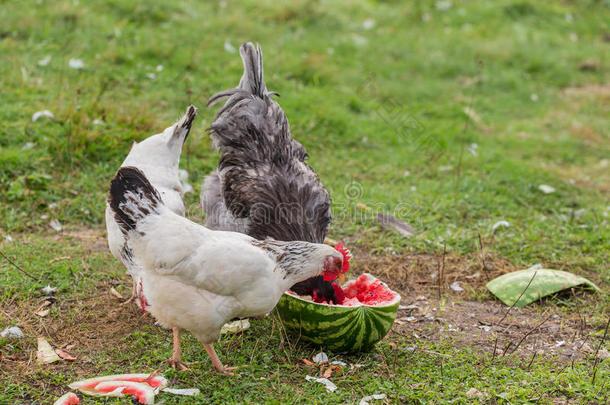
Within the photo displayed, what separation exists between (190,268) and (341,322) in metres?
1.01

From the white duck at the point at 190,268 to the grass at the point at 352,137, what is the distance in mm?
428

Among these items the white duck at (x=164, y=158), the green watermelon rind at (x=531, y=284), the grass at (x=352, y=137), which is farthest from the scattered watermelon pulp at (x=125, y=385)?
the green watermelon rind at (x=531, y=284)

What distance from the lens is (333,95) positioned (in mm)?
8445

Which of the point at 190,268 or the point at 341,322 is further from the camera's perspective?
the point at 341,322

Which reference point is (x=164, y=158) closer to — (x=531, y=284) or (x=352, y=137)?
(x=531, y=284)

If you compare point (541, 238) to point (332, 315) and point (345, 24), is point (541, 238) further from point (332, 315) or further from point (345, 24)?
point (345, 24)

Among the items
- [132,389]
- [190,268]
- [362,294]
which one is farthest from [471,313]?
[132,389]

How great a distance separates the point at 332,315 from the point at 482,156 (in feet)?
14.8

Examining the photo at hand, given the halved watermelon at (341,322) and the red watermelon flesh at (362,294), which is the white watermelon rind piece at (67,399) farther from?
the red watermelon flesh at (362,294)

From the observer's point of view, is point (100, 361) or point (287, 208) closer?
point (100, 361)

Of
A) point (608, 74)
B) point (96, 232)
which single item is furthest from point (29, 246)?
point (608, 74)

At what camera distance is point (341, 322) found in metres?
3.73

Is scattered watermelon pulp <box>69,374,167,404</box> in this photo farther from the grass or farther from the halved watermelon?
the halved watermelon

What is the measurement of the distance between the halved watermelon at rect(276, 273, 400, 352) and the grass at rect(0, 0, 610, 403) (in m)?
0.18
